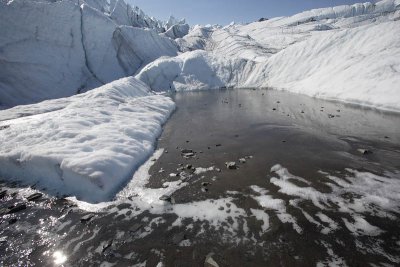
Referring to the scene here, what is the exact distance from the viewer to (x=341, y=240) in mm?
5531

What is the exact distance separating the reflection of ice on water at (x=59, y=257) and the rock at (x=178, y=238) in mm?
2283

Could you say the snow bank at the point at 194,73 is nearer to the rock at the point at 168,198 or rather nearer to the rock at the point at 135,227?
the rock at the point at 168,198

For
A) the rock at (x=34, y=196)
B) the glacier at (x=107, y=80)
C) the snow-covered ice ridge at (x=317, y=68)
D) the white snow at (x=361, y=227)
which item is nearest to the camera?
the white snow at (x=361, y=227)

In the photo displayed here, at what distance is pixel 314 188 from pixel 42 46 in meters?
34.7

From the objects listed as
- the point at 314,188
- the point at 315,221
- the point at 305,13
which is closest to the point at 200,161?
the point at 314,188

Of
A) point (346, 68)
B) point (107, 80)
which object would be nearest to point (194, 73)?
point (107, 80)

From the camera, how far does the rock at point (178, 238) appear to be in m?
5.88

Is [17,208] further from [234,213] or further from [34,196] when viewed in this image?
[234,213]

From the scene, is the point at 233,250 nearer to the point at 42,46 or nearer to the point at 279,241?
the point at 279,241

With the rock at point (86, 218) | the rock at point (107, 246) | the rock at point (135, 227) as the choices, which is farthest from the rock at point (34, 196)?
the rock at point (135, 227)

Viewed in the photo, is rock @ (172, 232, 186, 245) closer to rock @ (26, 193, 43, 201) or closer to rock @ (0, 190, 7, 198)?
rock @ (26, 193, 43, 201)

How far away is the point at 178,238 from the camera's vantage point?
5.96 m

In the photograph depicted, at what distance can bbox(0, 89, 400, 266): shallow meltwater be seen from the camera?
5430 millimetres

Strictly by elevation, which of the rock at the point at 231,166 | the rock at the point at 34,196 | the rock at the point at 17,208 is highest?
the rock at the point at 231,166
